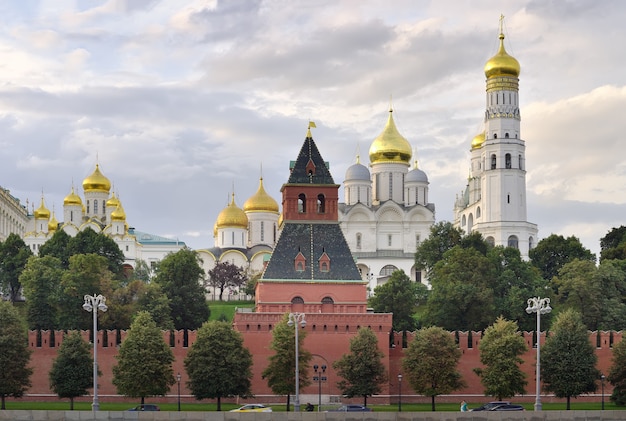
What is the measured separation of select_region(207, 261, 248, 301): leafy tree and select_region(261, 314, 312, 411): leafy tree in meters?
56.7

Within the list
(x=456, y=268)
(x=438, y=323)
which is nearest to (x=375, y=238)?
(x=456, y=268)

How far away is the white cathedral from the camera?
133500 millimetres

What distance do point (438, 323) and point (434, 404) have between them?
15.3 meters

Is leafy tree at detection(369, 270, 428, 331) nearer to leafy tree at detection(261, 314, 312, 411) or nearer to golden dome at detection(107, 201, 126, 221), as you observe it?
leafy tree at detection(261, 314, 312, 411)

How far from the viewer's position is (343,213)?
138 m

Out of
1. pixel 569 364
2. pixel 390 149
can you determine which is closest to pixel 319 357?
pixel 569 364

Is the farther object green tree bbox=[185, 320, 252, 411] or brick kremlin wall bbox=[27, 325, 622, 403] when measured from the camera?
brick kremlin wall bbox=[27, 325, 622, 403]

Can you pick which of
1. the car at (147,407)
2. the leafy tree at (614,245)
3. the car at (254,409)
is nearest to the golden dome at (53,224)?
the leafy tree at (614,245)

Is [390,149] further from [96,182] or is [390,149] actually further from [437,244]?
[96,182]

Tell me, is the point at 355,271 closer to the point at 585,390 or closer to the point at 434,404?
the point at 434,404

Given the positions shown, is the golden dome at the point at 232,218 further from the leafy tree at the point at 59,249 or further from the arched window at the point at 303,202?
the arched window at the point at 303,202

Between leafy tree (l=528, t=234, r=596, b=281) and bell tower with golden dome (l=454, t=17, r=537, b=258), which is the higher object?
bell tower with golden dome (l=454, t=17, r=537, b=258)

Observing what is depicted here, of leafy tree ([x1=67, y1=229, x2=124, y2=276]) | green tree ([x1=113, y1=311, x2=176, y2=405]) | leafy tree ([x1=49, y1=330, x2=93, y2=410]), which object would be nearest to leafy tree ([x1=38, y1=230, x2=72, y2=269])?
leafy tree ([x1=67, y1=229, x2=124, y2=276])

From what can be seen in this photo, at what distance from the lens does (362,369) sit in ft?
242
